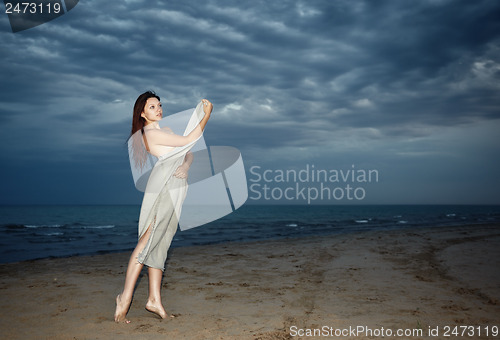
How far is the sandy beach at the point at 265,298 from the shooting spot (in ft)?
10.8

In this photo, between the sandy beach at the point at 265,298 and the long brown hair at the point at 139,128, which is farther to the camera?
the long brown hair at the point at 139,128

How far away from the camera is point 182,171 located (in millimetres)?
3564

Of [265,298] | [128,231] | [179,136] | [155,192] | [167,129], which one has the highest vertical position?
[167,129]

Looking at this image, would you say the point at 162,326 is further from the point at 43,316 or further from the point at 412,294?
the point at 412,294

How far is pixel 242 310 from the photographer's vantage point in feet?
12.9

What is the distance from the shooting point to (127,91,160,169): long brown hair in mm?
3539

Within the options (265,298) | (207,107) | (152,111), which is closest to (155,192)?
(152,111)

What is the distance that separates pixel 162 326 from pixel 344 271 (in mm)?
3934

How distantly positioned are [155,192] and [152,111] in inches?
34.2

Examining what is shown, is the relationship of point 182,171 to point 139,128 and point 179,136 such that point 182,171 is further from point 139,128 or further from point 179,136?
point 139,128

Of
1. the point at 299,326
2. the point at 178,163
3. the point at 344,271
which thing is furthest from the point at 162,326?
the point at 344,271

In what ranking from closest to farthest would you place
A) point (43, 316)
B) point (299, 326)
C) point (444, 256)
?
point (299, 326)
point (43, 316)
point (444, 256)

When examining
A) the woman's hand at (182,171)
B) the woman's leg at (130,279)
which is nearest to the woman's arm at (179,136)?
the woman's hand at (182,171)

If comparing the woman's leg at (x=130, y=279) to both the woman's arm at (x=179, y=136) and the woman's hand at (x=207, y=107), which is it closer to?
the woman's arm at (x=179, y=136)
